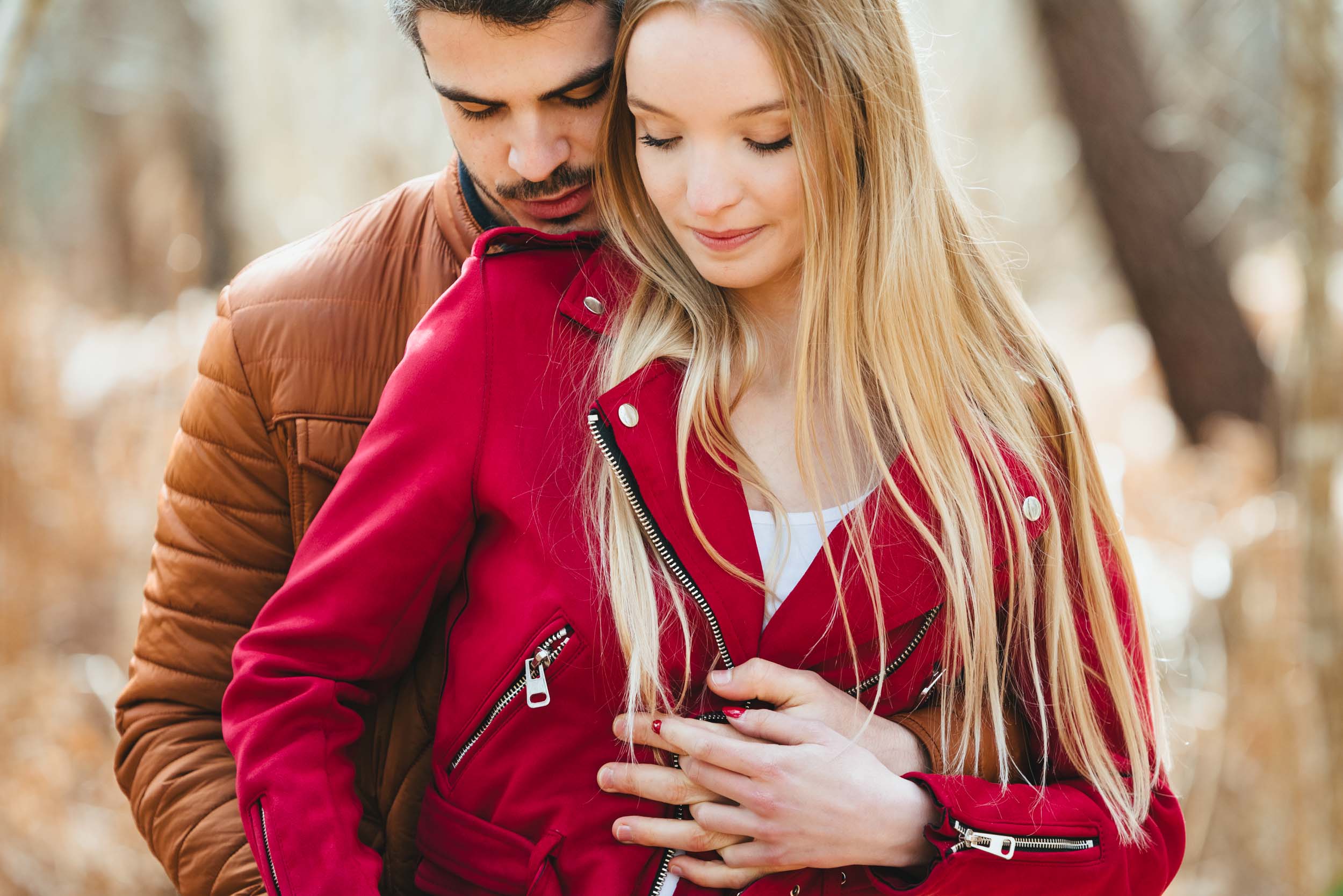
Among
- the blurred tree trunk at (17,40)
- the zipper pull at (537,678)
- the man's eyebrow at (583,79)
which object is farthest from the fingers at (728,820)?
the blurred tree trunk at (17,40)

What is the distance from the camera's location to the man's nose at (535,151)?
1.81 metres

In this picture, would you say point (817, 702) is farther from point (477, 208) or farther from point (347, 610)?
point (477, 208)

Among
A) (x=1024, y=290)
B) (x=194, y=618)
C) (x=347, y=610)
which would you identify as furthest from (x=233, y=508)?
(x=1024, y=290)

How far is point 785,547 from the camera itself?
1688mm

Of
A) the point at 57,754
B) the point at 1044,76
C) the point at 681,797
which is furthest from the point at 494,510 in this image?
the point at 1044,76

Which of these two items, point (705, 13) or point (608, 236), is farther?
point (608, 236)

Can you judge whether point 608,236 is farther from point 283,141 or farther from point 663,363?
point 283,141

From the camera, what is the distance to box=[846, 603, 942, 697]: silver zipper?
1697 millimetres

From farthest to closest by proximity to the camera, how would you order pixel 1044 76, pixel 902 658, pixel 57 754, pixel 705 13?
1. pixel 1044 76
2. pixel 57 754
3. pixel 902 658
4. pixel 705 13

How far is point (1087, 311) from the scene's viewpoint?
7516 millimetres

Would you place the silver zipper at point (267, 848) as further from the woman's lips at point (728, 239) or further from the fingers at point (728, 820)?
the woman's lips at point (728, 239)

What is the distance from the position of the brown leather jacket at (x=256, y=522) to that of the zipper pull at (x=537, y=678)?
27cm

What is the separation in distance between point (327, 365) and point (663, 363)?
0.54 meters

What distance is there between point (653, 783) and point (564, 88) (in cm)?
A: 104
